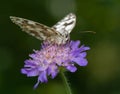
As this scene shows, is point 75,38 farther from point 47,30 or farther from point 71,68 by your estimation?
point 71,68

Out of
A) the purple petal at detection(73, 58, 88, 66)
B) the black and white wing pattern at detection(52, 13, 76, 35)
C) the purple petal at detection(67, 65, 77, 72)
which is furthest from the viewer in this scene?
the black and white wing pattern at detection(52, 13, 76, 35)

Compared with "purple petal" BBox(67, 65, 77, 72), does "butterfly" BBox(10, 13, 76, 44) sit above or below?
above

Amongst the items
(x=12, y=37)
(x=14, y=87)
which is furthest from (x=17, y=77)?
(x=12, y=37)

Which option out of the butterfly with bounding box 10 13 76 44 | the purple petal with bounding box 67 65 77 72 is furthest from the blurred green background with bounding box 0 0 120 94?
the purple petal with bounding box 67 65 77 72

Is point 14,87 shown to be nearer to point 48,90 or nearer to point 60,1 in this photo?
point 48,90

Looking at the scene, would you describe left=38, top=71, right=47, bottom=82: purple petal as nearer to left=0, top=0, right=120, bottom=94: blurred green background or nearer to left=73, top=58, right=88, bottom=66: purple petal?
left=73, top=58, right=88, bottom=66: purple petal

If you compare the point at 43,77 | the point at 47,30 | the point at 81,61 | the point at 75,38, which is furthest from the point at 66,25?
the point at 75,38
